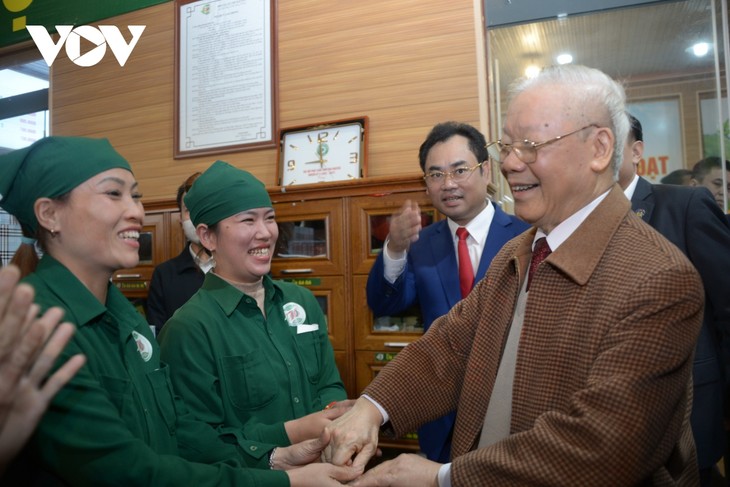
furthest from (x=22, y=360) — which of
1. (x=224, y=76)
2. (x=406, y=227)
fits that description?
(x=224, y=76)

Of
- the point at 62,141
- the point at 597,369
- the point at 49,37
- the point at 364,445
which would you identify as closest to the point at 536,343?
the point at 597,369

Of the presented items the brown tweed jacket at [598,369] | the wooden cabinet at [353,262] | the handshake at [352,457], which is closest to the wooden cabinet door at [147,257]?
Result: the wooden cabinet at [353,262]

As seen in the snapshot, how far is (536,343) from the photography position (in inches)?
53.1

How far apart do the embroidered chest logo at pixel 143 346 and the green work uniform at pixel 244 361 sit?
0.19 metres

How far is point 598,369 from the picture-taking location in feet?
3.91

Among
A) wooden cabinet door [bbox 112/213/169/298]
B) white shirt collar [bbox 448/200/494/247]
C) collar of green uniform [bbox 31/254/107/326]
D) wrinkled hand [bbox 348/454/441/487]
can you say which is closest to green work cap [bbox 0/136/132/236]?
collar of green uniform [bbox 31/254/107/326]

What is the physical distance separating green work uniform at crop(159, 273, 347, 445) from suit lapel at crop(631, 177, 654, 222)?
1297mm

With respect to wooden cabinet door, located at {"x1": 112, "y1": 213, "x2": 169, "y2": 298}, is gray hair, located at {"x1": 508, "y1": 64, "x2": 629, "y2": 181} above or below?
above

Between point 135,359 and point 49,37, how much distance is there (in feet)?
16.3

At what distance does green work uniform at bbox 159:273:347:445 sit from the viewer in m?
1.77

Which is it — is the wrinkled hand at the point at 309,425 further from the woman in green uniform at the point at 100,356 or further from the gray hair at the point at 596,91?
the gray hair at the point at 596,91

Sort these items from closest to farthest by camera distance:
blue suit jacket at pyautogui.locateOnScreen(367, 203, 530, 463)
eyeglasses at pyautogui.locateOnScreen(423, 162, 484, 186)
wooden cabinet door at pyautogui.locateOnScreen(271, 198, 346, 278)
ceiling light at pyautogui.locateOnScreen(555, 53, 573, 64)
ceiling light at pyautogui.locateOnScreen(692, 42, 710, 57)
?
blue suit jacket at pyautogui.locateOnScreen(367, 203, 530, 463)
eyeglasses at pyautogui.locateOnScreen(423, 162, 484, 186)
wooden cabinet door at pyautogui.locateOnScreen(271, 198, 346, 278)
ceiling light at pyautogui.locateOnScreen(692, 42, 710, 57)
ceiling light at pyautogui.locateOnScreen(555, 53, 573, 64)

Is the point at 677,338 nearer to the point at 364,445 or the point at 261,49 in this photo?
the point at 364,445

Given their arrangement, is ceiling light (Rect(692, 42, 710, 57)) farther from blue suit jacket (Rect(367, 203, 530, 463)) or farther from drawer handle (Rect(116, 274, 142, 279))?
drawer handle (Rect(116, 274, 142, 279))
